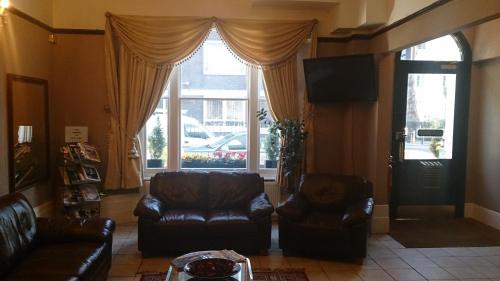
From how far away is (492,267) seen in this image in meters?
4.18

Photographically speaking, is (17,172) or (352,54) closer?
(17,172)

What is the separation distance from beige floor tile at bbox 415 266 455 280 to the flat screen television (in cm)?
202

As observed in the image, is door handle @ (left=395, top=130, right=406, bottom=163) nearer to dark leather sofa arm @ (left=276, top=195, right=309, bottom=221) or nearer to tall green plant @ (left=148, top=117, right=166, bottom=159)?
dark leather sofa arm @ (left=276, top=195, right=309, bottom=221)

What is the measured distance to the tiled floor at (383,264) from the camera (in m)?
3.95

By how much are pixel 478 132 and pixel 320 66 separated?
2.59 meters

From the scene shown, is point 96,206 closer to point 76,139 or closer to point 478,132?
point 76,139

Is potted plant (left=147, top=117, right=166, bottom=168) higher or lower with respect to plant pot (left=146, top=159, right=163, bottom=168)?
higher

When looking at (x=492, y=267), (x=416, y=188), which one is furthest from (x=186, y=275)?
(x=416, y=188)

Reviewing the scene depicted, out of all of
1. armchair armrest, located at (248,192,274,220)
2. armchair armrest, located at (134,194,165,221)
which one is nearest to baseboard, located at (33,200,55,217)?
armchair armrest, located at (134,194,165,221)

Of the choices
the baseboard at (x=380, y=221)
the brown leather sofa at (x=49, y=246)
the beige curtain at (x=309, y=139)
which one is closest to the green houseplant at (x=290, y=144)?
the beige curtain at (x=309, y=139)

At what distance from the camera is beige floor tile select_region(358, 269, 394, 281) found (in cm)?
390

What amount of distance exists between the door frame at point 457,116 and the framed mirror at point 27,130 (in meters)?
4.48

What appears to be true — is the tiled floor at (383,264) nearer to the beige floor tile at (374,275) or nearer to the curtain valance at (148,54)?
the beige floor tile at (374,275)

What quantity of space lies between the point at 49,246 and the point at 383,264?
3137 millimetres
